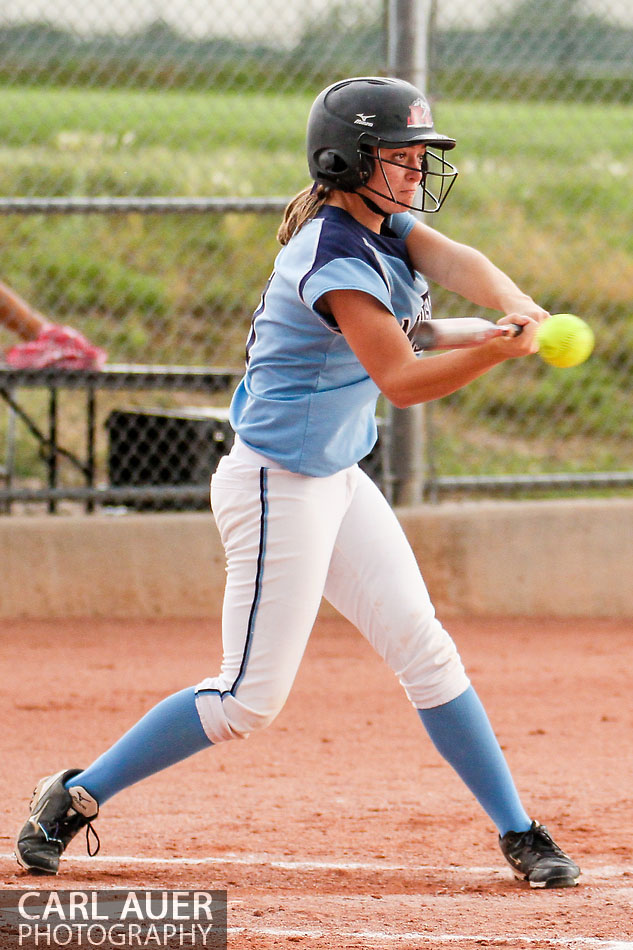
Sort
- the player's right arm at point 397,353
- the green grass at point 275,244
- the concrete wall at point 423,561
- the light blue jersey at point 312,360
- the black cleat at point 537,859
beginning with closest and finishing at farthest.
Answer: the player's right arm at point 397,353 → the light blue jersey at point 312,360 → the black cleat at point 537,859 → the concrete wall at point 423,561 → the green grass at point 275,244

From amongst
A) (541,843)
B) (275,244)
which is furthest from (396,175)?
(275,244)

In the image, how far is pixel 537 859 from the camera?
3.05m

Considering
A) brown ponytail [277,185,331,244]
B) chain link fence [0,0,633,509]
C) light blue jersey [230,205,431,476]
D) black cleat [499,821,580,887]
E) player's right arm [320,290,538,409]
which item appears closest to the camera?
player's right arm [320,290,538,409]

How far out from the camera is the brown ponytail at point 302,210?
292 centimetres

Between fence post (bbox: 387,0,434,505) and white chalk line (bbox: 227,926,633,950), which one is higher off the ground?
fence post (bbox: 387,0,434,505)

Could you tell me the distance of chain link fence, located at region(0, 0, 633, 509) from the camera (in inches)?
256

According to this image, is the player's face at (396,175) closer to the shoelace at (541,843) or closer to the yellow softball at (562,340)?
the yellow softball at (562,340)

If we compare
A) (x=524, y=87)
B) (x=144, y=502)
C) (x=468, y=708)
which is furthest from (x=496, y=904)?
(x=524, y=87)

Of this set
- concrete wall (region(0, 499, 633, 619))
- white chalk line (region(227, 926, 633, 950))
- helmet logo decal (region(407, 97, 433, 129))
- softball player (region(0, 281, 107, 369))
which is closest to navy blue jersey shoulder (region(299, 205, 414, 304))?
helmet logo decal (region(407, 97, 433, 129))

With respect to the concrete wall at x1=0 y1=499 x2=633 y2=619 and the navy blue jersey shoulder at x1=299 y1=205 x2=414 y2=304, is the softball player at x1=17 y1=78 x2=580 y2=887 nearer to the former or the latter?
the navy blue jersey shoulder at x1=299 y1=205 x2=414 y2=304

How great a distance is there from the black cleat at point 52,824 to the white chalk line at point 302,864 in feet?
0.37

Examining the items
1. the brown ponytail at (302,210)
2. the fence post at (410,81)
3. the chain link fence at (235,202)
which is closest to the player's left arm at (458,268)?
the brown ponytail at (302,210)

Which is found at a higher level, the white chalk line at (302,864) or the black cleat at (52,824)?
the black cleat at (52,824)

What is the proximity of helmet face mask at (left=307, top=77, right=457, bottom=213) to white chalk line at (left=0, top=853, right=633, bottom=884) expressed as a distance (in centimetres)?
169
